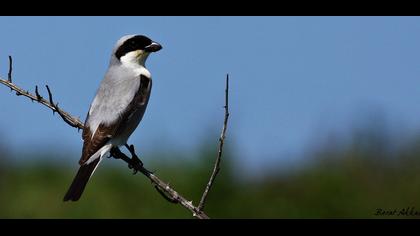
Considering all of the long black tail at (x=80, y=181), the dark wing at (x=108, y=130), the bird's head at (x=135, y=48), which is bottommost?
the long black tail at (x=80, y=181)

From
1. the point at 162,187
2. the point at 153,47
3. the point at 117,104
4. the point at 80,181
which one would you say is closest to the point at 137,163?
the point at 80,181

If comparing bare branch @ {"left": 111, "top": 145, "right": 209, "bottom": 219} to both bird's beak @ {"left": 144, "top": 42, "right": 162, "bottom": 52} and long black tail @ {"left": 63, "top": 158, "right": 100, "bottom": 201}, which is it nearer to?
long black tail @ {"left": 63, "top": 158, "right": 100, "bottom": 201}

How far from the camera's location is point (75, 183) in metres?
5.69

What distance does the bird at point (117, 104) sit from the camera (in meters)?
6.04

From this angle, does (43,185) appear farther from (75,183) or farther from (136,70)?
(75,183)

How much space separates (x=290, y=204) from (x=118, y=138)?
426 cm

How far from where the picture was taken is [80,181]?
5754mm

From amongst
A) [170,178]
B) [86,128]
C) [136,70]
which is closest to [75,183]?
[86,128]

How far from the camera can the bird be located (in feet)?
19.8

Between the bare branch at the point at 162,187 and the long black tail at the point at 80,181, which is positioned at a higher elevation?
the bare branch at the point at 162,187

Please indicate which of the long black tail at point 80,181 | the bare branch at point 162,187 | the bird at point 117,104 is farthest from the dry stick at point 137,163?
the long black tail at point 80,181

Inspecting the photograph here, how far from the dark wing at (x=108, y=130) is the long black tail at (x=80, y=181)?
57 mm

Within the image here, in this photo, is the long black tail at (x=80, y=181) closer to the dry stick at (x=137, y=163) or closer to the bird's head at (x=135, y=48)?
the dry stick at (x=137, y=163)

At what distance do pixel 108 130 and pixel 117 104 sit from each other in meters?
0.25
